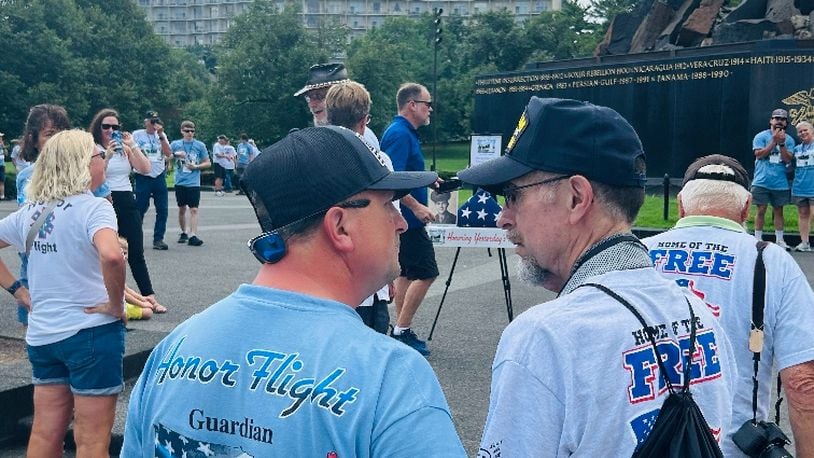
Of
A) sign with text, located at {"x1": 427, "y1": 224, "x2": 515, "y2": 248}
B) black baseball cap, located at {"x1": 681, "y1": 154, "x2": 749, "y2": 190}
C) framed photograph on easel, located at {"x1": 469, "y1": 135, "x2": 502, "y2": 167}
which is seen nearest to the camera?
black baseball cap, located at {"x1": 681, "y1": 154, "x2": 749, "y2": 190}

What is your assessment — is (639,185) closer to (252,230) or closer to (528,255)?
(528,255)

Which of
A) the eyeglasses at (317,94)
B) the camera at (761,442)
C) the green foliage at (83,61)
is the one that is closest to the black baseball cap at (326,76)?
the eyeglasses at (317,94)

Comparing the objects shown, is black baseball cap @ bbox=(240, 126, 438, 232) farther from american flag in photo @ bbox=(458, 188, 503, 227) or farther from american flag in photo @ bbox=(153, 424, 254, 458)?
american flag in photo @ bbox=(458, 188, 503, 227)

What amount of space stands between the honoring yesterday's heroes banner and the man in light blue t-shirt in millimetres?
19174

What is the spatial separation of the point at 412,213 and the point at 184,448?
189 inches

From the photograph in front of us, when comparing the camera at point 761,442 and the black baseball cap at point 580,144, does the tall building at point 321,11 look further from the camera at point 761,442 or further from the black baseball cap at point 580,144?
the black baseball cap at point 580,144

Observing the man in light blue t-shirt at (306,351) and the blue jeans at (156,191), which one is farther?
the blue jeans at (156,191)

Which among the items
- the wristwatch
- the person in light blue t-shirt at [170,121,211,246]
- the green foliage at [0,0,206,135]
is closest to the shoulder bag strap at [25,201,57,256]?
the wristwatch

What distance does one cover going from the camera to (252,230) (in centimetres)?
1606

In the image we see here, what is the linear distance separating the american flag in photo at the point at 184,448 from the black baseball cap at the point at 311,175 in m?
0.41

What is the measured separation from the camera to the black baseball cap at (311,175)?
1623 millimetres

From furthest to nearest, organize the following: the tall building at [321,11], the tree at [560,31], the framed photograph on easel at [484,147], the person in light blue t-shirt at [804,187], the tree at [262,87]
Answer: the tall building at [321,11] → the tree at [560,31] → the tree at [262,87] → the framed photograph on easel at [484,147] → the person in light blue t-shirt at [804,187]

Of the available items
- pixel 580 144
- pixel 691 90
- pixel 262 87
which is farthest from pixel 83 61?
pixel 580 144

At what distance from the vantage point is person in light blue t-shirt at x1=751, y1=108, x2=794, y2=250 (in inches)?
509
